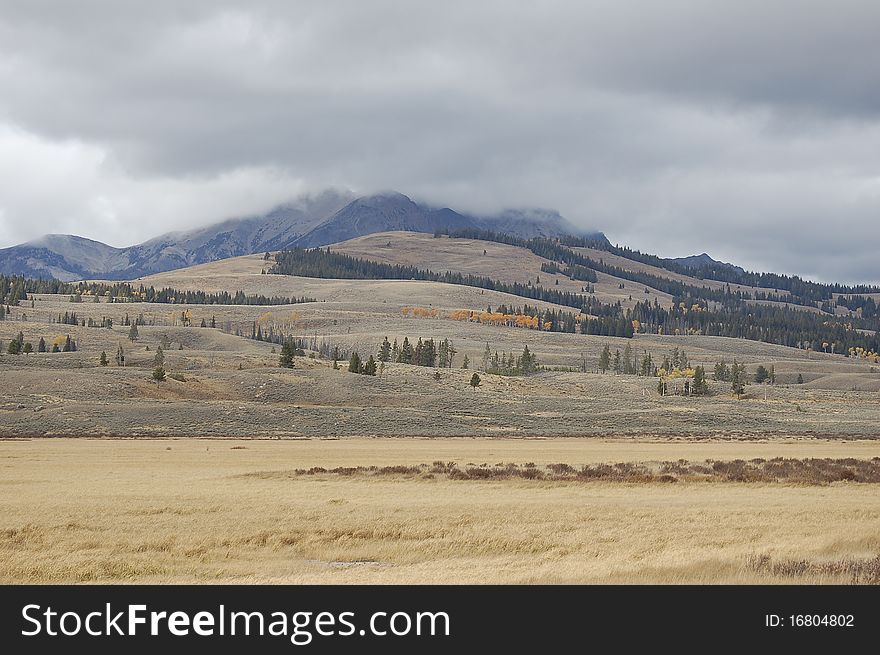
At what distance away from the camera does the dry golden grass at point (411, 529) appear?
2008cm

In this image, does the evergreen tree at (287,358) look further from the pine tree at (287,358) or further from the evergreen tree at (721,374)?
the evergreen tree at (721,374)

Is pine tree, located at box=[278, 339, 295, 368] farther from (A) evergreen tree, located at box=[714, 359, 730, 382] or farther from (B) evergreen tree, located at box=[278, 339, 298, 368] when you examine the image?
(A) evergreen tree, located at box=[714, 359, 730, 382]

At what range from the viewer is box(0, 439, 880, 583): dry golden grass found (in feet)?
65.9

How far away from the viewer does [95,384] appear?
108 m

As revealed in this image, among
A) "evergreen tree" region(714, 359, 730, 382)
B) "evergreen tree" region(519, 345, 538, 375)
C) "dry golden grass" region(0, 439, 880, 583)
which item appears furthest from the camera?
"evergreen tree" region(714, 359, 730, 382)

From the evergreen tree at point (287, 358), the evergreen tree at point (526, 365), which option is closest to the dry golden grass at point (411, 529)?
the evergreen tree at point (287, 358)

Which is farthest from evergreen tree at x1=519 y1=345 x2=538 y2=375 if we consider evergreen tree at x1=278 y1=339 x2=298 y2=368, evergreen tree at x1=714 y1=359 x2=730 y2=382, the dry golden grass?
the dry golden grass

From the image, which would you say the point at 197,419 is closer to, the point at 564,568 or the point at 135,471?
the point at 135,471

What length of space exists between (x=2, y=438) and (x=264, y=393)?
45.7m

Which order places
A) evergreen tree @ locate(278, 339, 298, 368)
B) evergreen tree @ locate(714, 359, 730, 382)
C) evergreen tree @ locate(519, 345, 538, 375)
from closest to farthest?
1. evergreen tree @ locate(278, 339, 298, 368)
2. evergreen tree @ locate(519, 345, 538, 375)
3. evergreen tree @ locate(714, 359, 730, 382)

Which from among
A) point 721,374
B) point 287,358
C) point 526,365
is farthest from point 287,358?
point 721,374

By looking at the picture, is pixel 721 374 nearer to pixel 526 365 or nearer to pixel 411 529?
pixel 526 365

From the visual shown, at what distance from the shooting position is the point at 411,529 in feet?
88.2

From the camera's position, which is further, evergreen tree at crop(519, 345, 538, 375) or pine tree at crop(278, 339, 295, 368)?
evergreen tree at crop(519, 345, 538, 375)
